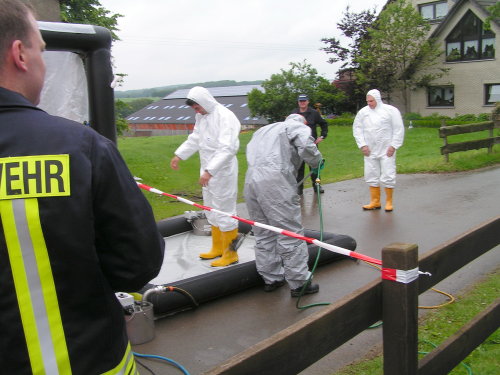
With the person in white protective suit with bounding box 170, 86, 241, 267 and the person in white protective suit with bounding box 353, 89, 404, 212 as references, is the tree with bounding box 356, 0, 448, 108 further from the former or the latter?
the person in white protective suit with bounding box 170, 86, 241, 267

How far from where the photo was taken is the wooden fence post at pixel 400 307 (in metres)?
2.24

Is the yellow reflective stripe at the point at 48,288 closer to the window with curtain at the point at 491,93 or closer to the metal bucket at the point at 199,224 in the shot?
the metal bucket at the point at 199,224

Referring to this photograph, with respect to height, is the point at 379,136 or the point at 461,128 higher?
the point at 379,136

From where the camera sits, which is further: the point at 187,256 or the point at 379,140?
the point at 379,140

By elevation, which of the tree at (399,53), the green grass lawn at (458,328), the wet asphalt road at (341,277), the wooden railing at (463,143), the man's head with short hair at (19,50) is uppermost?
the tree at (399,53)

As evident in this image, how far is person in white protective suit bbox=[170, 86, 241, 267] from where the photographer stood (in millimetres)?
5559

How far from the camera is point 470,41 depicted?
95.2ft

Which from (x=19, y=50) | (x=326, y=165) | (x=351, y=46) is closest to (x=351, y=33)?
(x=351, y=46)

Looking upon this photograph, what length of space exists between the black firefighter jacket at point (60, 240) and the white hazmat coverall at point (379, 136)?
24.1ft

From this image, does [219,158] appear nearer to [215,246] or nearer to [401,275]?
[215,246]

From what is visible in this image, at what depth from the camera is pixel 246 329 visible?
14.0 ft

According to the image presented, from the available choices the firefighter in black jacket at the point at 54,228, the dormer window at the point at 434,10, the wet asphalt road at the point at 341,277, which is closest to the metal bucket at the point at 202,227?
the wet asphalt road at the point at 341,277

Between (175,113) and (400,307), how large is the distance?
228ft

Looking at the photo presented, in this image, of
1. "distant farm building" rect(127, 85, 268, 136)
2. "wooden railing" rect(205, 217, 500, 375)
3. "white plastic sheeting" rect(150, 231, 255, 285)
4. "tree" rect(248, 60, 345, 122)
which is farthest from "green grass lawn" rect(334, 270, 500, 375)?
"distant farm building" rect(127, 85, 268, 136)
